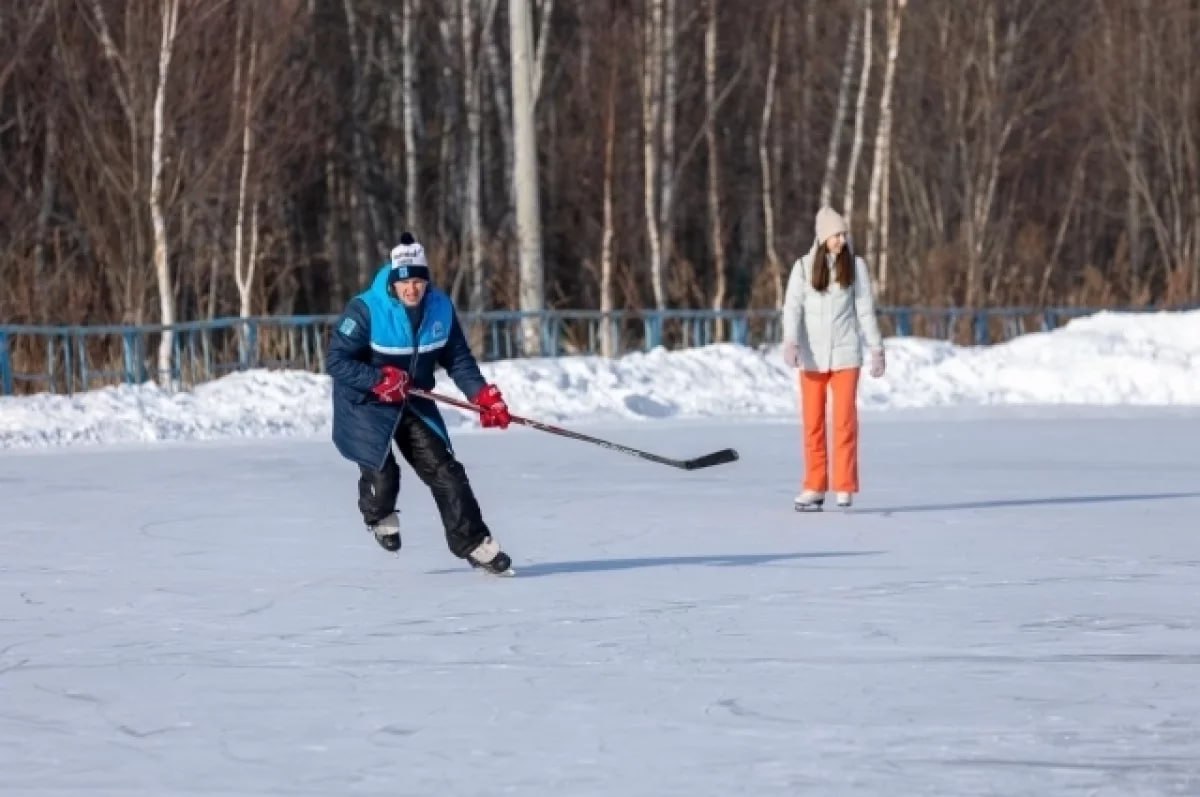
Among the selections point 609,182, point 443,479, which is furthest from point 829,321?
point 609,182

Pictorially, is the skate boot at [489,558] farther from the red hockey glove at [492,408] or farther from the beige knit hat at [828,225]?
the beige knit hat at [828,225]

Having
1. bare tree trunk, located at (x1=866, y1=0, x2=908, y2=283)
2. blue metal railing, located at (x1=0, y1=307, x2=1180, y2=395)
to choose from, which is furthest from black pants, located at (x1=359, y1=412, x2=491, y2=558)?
bare tree trunk, located at (x1=866, y1=0, x2=908, y2=283)

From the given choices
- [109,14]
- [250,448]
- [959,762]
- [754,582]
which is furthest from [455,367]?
[109,14]

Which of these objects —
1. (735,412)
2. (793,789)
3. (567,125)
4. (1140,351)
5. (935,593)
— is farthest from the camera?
(567,125)

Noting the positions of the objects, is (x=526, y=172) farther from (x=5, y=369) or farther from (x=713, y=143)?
(x=713, y=143)

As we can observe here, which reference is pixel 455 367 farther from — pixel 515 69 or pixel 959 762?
pixel 515 69

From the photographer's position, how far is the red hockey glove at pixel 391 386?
368 inches

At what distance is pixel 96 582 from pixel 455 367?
5.23 ft

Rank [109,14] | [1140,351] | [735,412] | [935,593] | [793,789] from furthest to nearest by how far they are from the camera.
→ [109,14] < [1140,351] < [735,412] < [935,593] < [793,789]

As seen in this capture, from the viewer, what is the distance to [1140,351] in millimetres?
23016

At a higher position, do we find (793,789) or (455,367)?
(455,367)

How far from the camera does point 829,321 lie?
12.4 metres

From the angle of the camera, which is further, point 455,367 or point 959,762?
point 455,367

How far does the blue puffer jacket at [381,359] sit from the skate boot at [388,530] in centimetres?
31
